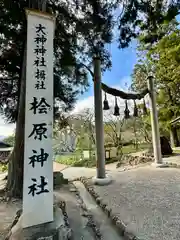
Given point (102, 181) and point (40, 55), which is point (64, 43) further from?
point (102, 181)

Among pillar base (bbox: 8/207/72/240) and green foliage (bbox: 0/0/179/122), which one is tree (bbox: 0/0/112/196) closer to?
green foliage (bbox: 0/0/179/122)

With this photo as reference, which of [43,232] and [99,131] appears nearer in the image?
[43,232]

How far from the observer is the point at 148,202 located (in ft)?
8.83

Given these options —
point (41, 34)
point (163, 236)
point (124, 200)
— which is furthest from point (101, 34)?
point (163, 236)

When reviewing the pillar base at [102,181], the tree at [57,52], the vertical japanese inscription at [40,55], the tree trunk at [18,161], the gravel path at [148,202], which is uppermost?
the tree at [57,52]

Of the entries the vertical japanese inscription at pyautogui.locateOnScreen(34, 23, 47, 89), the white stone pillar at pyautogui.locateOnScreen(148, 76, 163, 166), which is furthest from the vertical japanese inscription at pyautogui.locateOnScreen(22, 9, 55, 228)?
the white stone pillar at pyautogui.locateOnScreen(148, 76, 163, 166)

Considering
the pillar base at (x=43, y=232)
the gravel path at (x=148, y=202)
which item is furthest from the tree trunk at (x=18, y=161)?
the pillar base at (x=43, y=232)

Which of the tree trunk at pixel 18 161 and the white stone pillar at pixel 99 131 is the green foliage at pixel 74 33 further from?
the tree trunk at pixel 18 161

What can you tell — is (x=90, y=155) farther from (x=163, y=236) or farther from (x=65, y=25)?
(x=163, y=236)

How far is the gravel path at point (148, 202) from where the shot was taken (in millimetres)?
1895

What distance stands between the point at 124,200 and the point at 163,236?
1141 mm

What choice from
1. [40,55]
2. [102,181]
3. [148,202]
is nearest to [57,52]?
[40,55]

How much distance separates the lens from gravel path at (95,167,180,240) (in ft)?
6.22

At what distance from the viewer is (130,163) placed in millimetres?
6852
